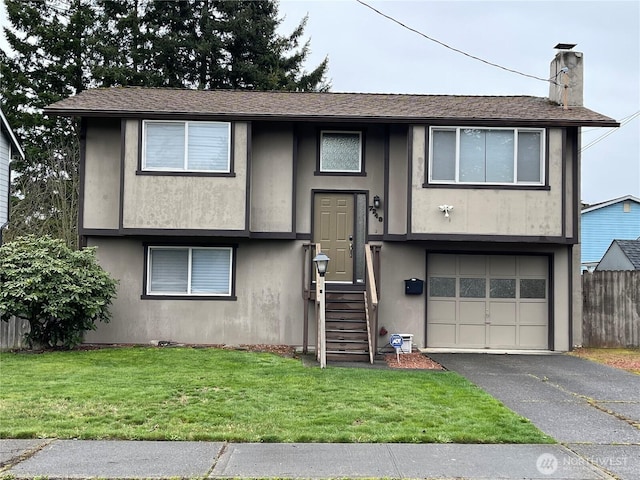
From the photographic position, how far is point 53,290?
1273 centimetres

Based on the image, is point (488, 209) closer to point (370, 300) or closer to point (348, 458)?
point (370, 300)

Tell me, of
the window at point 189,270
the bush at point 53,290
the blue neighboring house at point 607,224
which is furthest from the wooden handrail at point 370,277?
the blue neighboring house at point 607,224

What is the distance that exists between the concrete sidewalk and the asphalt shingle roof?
17.2 m

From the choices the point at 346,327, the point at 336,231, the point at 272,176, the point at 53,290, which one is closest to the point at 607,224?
the point at 336,231

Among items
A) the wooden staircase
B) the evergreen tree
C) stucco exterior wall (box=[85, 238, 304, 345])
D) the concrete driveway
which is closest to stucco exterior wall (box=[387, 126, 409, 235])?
the wooden staircase

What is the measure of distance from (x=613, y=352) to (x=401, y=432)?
967cm

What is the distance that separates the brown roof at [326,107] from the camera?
1370 centimetres

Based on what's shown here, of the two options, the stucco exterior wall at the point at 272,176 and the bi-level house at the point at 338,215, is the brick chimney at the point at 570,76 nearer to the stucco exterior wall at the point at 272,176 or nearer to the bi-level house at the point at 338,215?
the bi-level house at the point at 338,215

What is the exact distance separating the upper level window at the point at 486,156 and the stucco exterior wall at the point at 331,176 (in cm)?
144

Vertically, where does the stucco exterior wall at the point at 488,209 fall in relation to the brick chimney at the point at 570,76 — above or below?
below

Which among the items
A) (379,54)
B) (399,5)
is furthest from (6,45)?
(399,5)

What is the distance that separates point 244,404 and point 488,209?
7.71 metres

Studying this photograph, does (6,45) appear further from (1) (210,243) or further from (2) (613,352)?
(2) (613,352)

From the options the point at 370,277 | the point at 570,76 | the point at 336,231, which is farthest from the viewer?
the point at 570,76
